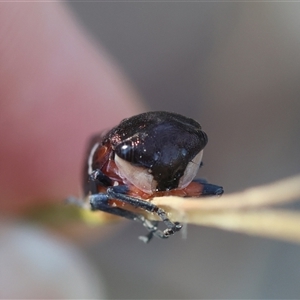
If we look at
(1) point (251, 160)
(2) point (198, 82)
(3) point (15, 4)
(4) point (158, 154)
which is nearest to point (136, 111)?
(2) point (198, 82)

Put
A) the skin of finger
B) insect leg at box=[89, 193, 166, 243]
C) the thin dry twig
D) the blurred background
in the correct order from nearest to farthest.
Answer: the thin dry twig < insect leg at box=[89, 193, 166, 243] < the skin of finger < the blurred background

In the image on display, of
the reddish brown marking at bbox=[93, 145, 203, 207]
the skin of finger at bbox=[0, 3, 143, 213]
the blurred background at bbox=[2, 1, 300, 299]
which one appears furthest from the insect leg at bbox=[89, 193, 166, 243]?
the blurred background at bbox=[2, 1, 300, 299]

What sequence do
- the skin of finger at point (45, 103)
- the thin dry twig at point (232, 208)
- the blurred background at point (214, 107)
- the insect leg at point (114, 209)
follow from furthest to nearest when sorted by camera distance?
1. the blurred background at point (214, 107)
2. the skin of finger at point (45, 103)
3. the insect leg at point (114, 209)
4. the thin dry twig at point (232, 208)

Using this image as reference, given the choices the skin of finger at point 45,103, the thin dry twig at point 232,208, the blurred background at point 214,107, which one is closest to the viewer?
the thin dry twig at point 232,208

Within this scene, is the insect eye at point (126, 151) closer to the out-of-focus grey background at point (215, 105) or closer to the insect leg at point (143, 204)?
the insect leg at point (143, 204)

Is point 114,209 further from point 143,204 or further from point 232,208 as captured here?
point 232,208

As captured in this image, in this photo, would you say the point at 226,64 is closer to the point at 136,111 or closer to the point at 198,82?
the point at 198,82

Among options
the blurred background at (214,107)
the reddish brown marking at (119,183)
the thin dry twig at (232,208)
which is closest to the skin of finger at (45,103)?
the blurred background at (214,107)

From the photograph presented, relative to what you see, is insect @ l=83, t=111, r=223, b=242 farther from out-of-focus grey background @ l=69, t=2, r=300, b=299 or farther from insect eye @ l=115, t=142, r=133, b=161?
out-of-focus grey background @ l=69, t=2, r=300, b=299
